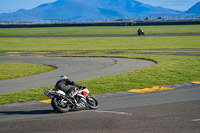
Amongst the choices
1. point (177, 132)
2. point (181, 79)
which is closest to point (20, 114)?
point (177, 132)

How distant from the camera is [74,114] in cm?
1473

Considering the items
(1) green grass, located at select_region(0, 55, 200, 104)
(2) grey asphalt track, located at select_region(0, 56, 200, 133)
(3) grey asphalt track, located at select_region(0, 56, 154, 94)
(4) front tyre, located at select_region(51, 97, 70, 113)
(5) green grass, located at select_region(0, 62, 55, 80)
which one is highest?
(4) front tyre, located at select_region(51, 97, 70, 113)

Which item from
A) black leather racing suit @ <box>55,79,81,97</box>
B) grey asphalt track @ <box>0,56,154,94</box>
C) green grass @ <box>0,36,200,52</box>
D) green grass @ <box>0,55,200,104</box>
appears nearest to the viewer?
black leather racing suit @ <box>55,79,81,97</box>

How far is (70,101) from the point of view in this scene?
1499 centimetres

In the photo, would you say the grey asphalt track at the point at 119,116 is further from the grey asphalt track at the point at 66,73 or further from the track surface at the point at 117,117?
the grey asphalt track at the point at 66,73

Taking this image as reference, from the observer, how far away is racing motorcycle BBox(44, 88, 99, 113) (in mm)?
14648

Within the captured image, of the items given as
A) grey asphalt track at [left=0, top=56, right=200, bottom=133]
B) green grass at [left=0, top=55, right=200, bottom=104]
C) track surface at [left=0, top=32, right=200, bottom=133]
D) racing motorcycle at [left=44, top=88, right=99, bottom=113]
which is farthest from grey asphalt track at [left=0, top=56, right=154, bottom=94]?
racing motorcycle at [left=44, top=88, right=99, bottom=113]

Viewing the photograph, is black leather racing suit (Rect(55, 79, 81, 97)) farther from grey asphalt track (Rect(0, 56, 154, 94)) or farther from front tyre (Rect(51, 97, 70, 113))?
grey asphalt track (Rect(0, 56, 154, 94))

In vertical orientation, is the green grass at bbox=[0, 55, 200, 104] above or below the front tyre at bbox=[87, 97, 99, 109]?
below

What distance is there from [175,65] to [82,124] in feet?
61.7

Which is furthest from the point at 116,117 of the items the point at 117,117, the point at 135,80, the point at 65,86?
the point at 135,80

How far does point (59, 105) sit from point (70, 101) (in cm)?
44

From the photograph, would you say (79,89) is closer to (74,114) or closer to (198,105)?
(74,114)

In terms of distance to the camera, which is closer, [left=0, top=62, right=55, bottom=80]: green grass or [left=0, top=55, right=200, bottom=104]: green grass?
[left=0, top=55, right=200, bottom=104]: green grass
